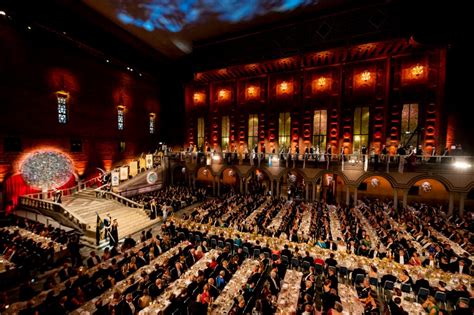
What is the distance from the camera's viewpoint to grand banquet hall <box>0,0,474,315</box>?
8000mm

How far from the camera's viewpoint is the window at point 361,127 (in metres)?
22.8

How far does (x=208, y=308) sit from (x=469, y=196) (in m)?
24.5

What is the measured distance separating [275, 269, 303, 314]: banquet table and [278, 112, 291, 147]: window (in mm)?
19020

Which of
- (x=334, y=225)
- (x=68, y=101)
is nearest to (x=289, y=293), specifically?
(x=334, y=225)

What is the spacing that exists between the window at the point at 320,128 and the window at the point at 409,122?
7.11 m

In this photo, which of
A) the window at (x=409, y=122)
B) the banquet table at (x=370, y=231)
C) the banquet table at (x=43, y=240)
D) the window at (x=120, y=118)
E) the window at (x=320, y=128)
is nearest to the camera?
the banquet table at (x=43, y=240)

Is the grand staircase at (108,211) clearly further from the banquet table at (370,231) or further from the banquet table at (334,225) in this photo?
the banquet table at (370,231)

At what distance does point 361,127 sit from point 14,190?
102 feet

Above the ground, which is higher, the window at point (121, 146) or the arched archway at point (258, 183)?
the window at point (121, 146)

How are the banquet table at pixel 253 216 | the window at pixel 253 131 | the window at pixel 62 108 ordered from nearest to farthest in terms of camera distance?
1. the banquet table at pixel 253 216
2. the window at pixel 62 108
3. the window at pixel 253 131

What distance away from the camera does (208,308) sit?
265 inches

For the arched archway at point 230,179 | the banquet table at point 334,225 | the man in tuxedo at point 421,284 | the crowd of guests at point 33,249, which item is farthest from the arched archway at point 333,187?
the crowd of guests at point 33,249

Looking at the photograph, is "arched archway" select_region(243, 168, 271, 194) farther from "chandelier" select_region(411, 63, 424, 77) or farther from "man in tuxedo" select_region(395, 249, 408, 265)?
"chandelier" select_region(411, 63, 424, 77)

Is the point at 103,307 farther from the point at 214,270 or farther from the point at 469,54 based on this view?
the point at 469,54
